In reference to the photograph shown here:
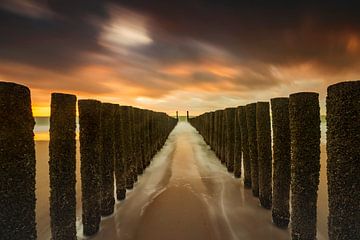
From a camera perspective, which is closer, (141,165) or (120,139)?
(120,139)

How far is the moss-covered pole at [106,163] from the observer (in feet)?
21.7

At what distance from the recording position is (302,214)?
16.4 ft

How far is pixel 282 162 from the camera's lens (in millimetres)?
5918

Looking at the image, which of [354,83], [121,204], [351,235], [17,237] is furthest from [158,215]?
[354,83]

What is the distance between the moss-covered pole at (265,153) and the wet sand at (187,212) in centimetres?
38

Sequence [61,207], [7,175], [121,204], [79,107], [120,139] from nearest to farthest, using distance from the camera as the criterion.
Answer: [7,175], [61,207], [79,107], [121,204], [120,139]

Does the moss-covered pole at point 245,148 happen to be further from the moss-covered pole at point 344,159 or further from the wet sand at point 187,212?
the moss-covered pole at point 344,159

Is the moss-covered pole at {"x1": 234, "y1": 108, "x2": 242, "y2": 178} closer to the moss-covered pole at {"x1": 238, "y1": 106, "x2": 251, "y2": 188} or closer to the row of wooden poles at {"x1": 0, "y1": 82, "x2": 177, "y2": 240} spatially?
the moss-covered pole at {"x1": 238, "y1": 106, "x2": 251, "y2": 188}

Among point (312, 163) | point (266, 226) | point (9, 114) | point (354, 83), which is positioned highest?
point (354, 83)

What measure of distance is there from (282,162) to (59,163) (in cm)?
430

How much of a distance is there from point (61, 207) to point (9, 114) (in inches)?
79.1

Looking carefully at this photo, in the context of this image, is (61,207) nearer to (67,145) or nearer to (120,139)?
(67,145)

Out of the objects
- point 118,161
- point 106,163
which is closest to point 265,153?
point 106,163

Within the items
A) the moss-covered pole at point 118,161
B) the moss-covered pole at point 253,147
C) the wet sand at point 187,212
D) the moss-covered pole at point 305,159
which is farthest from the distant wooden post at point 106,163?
the moss-covered pole at point 305,159
